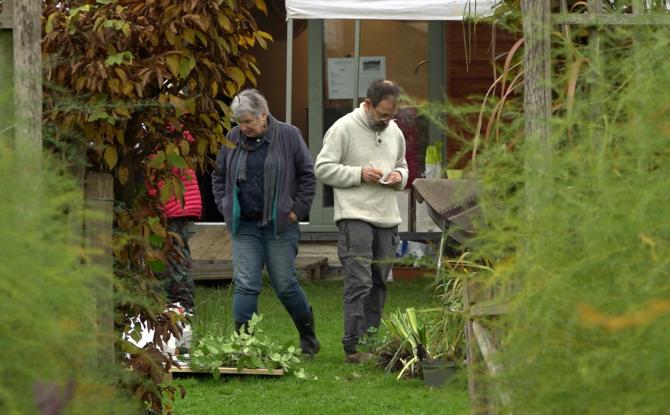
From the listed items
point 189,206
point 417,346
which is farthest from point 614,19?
point 189,206

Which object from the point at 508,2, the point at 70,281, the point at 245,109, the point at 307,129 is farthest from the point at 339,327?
the point at 70,281

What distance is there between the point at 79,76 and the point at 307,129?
386 inches

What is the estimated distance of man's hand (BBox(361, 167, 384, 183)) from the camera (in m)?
8.79

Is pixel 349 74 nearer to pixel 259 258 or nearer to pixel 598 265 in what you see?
pixel 259 258

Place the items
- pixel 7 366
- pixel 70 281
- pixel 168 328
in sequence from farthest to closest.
→ pixel 168 328, pixel 70 281, pixel 7 366

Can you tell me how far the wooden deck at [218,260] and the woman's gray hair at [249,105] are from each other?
3925mm

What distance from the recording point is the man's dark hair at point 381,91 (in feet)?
28.9

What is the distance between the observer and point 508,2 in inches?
210

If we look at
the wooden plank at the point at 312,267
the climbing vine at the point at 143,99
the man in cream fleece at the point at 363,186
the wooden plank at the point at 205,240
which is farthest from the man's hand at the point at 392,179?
the wooden plank at the point at 205,240

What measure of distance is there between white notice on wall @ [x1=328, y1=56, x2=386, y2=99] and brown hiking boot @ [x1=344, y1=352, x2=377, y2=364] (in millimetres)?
5884

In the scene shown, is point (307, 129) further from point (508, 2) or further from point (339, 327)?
point (508, 2)

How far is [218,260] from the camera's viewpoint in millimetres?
13000

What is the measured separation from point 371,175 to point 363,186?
0.11 metres

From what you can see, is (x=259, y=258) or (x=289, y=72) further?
(x=289, y=72)
